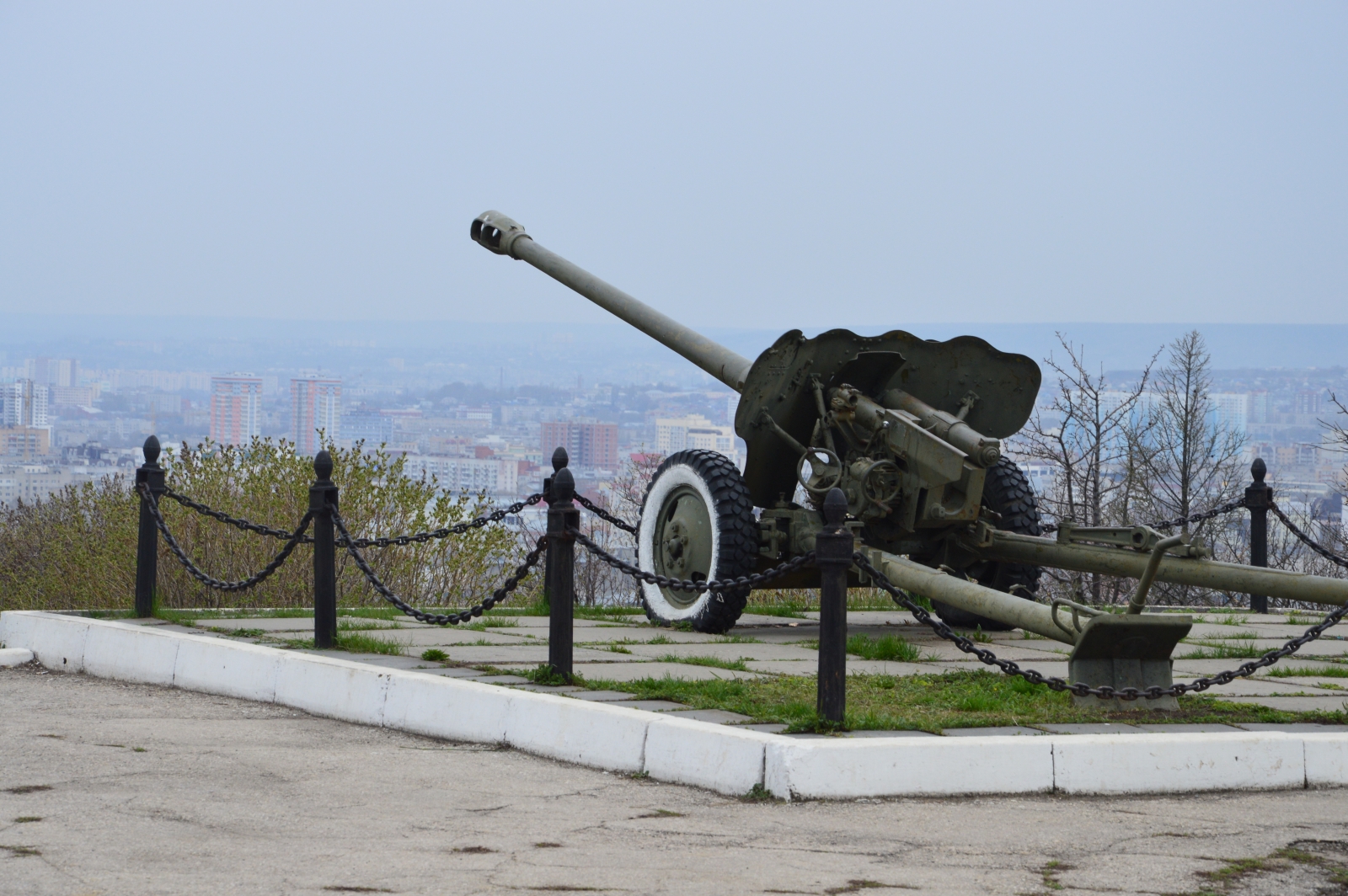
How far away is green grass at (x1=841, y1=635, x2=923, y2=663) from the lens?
8.83m

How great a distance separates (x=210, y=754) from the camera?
252 inches

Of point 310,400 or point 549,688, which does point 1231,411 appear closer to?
point 310,400

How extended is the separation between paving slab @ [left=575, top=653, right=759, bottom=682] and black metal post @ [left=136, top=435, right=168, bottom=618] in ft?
10.8

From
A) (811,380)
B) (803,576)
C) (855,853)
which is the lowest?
(855,853)

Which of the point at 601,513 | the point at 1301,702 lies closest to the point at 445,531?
the point at 601,513

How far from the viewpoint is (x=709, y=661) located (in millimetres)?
8539

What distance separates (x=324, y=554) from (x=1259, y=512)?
7601 millimetres

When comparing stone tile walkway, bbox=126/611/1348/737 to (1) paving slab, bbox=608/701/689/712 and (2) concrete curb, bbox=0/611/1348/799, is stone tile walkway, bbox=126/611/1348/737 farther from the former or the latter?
(2) concrete curb, bbox=0/611/1348/799

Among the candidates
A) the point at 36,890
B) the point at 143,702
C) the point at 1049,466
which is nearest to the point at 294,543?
the point at 143,702

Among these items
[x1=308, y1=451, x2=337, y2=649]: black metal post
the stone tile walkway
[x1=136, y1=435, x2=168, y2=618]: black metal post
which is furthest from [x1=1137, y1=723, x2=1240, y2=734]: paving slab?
[x1=136, y1=435, x2=168, y2=618]: black metal post

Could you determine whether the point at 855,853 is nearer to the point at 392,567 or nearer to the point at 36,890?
the point at 36,890

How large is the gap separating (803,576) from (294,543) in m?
3.14

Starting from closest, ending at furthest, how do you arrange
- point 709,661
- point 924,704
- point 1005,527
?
1. point 924,704
2. point 709,661
3. point 1005,527

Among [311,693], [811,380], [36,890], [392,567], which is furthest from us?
[392,567]
